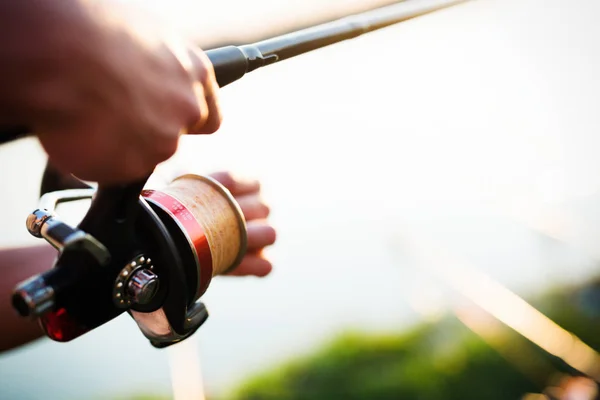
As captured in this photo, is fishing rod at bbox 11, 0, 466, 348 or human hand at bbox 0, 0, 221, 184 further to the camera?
fishing rod at bbox 11, 0, 466, 348

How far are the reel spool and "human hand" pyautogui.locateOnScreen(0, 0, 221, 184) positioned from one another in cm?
11

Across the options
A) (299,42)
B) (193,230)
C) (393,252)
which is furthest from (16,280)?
(393,252)

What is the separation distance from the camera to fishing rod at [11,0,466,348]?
46cm

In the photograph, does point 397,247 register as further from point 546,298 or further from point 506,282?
point 546,298

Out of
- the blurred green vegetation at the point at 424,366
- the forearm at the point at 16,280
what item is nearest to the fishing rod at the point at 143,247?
the forearm at the point at 16,280

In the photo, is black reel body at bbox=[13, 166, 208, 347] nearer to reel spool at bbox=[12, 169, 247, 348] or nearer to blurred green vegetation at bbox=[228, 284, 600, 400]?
reel spool at bbox=[12, 169, 247, 348]

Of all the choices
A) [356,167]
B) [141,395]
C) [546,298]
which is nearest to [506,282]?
[546,298]

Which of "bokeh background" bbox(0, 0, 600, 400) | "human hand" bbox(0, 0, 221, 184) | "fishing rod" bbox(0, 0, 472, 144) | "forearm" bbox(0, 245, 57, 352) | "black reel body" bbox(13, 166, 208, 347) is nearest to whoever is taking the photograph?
"human hand" bbox(0, 0, 221, 184)

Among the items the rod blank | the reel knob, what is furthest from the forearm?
the rod blank

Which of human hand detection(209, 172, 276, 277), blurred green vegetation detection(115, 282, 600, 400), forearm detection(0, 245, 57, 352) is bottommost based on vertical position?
blurred green vegetation detection(115, 282, 600, 400)

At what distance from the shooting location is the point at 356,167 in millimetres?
5562

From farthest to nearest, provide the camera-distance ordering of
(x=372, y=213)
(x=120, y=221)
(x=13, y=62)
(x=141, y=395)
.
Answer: (x=372, y=213), (x=141, y=395), (x=120, y=221), (x=13, y=62)

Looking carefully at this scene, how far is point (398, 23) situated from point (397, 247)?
5.89 meters

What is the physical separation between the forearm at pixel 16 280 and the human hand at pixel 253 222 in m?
0.32
